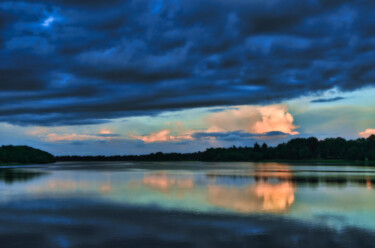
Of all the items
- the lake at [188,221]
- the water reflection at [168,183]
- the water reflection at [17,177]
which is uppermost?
the water reflection at [17,177]

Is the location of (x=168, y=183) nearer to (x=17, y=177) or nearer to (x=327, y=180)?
(x=327, y=180)

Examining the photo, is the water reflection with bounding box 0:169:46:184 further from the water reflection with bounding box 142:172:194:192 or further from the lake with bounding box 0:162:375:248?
the lake with bounding box 0:162:375:248

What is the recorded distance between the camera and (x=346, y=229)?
22.2 meters

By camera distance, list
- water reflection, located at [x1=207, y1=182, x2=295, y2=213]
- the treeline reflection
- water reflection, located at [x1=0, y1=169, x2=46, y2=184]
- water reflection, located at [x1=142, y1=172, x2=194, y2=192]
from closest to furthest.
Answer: water reflection, located at [x1=207, y1=182, x2=295, y2=213] → water reflection, located at [x1=142, y1=172, x2=194, y2=192] → the treeline reflection → water reflection, located at [x1=0, y1=169, x2=46, y2=184]

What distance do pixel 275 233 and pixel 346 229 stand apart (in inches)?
191

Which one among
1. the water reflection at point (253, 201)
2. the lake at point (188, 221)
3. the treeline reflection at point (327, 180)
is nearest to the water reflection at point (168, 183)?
the water reflection at point (253, 201)

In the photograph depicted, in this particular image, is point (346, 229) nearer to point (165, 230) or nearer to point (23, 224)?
point (165, 230)

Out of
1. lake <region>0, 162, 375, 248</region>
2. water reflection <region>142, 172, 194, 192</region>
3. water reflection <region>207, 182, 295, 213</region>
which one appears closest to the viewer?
lake <region>0, 162, 375, 248</region>

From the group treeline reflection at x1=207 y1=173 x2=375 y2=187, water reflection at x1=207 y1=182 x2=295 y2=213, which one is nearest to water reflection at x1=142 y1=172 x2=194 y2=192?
water reflection at x1=207 y1=182 x2=295 y2=213

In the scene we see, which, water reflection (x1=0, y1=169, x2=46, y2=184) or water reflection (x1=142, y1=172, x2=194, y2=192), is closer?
water reflection (x1=142, y1=172, x2=194, y2=192)

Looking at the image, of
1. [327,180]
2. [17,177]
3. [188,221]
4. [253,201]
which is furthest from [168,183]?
[17,177]

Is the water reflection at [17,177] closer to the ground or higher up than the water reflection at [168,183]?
higher up

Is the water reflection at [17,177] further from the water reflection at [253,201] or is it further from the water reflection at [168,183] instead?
the water reflection at [253,201]

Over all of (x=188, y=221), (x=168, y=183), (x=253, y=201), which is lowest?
(x=188, y=221)
